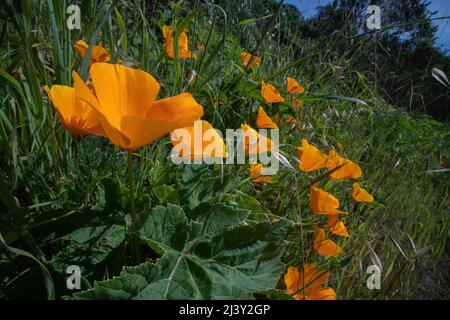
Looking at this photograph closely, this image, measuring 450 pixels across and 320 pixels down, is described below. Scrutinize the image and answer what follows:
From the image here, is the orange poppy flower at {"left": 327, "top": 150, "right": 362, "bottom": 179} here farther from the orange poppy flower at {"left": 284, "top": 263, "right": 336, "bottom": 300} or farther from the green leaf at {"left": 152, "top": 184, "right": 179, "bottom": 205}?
the green leaf at {"left": 152, "top": 184, "right": 179, "bottom": 205}

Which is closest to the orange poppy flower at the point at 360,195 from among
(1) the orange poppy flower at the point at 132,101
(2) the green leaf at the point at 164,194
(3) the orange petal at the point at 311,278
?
(3) the orange petal at the point at 311,278

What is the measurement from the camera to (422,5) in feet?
7.36

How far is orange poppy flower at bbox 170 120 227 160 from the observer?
61 centimetres

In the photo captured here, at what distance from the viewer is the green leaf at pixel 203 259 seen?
591mm

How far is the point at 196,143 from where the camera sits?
0.63m

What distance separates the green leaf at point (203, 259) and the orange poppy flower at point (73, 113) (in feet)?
0.55

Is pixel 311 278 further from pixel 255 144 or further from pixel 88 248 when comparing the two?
pixel 88 248

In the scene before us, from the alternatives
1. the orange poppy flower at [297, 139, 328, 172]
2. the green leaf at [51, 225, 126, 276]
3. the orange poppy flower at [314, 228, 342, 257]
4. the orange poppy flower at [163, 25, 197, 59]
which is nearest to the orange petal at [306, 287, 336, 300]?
the orange poppy flower at [314, 228, 342, 257]

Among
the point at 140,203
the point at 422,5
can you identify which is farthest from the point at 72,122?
the point at 422,5

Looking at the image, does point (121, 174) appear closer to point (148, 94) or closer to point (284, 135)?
point (148, 94)

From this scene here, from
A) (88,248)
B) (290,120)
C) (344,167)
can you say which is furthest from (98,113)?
(290,120)

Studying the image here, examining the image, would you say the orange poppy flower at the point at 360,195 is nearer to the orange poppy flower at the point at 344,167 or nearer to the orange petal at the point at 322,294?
the orange poppy flower at the point at 344,167

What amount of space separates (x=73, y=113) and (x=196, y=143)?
0.64 feet
